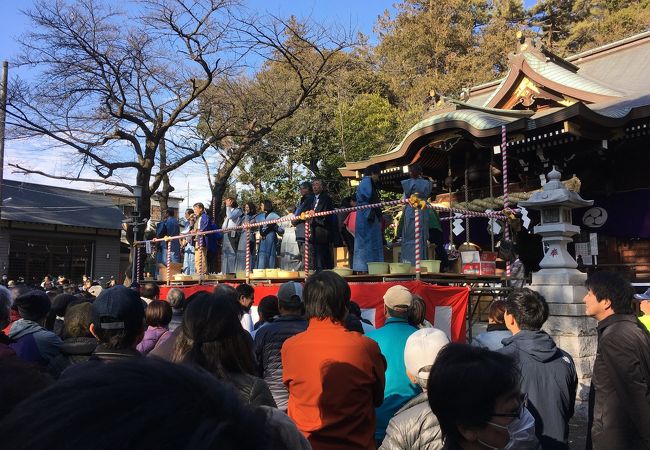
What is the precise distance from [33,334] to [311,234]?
5610 millimetres

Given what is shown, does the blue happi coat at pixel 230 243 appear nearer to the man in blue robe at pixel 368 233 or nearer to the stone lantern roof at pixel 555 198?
the man in blue robe at pixel 368 233

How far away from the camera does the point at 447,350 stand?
185 cm

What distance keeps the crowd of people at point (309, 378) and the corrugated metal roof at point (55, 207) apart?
2333cm

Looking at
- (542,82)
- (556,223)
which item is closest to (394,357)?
(556,223)

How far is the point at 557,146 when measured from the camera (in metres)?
11.1

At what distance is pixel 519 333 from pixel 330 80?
1419 centimetres

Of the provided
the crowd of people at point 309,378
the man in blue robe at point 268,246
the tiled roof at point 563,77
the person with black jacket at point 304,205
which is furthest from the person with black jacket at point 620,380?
the tiled roof at point 563,77

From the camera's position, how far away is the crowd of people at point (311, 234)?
26.1 feet

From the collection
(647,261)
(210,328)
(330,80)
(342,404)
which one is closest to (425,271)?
(342,404)

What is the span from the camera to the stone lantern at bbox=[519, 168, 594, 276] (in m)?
7.31

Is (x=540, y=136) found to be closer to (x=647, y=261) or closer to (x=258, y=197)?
(x=647, y=261)

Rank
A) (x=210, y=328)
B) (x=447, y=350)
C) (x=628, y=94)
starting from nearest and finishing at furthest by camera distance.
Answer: (x=447, y=350) < (x=210, y=328) < (x=628, y=94)

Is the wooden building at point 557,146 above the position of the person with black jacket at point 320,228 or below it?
above

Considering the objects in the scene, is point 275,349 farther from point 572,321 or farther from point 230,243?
point 230,243
